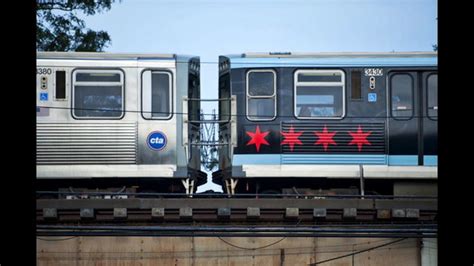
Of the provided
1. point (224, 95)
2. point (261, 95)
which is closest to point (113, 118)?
point (224, 95)

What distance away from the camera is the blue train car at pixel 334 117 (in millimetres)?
15188

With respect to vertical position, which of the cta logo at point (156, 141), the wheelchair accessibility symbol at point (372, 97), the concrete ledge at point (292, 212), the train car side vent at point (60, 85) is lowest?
the concrete ledge at point (292, 212)

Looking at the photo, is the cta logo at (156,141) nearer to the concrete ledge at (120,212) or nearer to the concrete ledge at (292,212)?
the concrete ledge at (120,212)

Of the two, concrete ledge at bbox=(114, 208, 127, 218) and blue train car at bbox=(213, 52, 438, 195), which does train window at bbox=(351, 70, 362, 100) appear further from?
concrete ledge at bbox=(114, 208, 127, 218)

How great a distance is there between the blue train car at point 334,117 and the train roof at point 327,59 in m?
0.02

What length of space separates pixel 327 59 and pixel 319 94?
681mm

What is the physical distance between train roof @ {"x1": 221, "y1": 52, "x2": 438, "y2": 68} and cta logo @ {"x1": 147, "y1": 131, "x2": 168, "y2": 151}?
1905mm

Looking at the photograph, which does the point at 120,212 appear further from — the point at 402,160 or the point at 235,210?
the point at 402,160

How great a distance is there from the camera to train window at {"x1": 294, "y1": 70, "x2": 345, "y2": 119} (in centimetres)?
1520

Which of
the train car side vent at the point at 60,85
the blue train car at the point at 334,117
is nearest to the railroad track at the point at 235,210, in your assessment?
the blue train car at the point at 334,117

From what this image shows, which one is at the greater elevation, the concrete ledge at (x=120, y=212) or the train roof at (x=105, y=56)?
the train roof at (x=105, y=56)

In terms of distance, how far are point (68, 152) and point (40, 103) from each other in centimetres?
106

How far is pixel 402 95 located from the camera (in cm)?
1538
